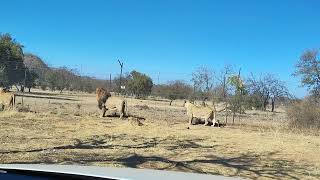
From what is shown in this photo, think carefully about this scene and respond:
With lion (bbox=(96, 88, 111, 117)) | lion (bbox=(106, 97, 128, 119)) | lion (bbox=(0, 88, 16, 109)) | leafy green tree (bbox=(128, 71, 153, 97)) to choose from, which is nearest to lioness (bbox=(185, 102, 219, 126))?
lion (bbox=(106, 97, 128, 119))

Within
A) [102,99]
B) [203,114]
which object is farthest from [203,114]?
[102,99]

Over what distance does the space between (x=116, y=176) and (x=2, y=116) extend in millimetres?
19402

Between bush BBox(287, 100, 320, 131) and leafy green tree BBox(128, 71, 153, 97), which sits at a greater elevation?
leafy green tree BBox(128, 71, 153, 97)

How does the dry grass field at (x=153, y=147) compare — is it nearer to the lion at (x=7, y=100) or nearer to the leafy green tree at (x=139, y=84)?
the lion at (x=7, y=100)

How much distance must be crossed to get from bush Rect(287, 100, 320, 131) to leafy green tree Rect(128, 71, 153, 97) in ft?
49.7

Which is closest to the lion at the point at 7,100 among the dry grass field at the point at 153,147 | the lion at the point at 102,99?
A: the dry grass field at the point at 153,147

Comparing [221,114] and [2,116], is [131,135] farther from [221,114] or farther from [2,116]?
[221,114]

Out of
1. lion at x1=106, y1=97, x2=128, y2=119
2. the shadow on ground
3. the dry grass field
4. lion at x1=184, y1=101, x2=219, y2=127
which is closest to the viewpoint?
the shadow on ground

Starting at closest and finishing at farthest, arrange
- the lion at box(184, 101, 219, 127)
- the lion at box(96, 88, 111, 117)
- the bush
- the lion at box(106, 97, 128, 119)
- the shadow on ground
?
the shadow on ground < the bush < the lion at box(184, 101, 219, 127) < the lion at box(106, 97, 128, 119) < the lion at box(96, 88, 111, 117)

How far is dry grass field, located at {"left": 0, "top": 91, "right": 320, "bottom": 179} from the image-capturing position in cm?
1120

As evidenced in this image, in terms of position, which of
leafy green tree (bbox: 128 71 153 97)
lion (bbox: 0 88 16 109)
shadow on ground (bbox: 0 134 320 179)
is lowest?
shadow on ground (bbox: 0 134 320 179)

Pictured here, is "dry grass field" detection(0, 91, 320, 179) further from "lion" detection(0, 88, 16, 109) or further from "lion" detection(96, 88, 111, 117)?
"lion" detection(96, 88, 111, 117)

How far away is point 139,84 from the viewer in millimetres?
41344

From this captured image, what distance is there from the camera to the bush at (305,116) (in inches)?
933
